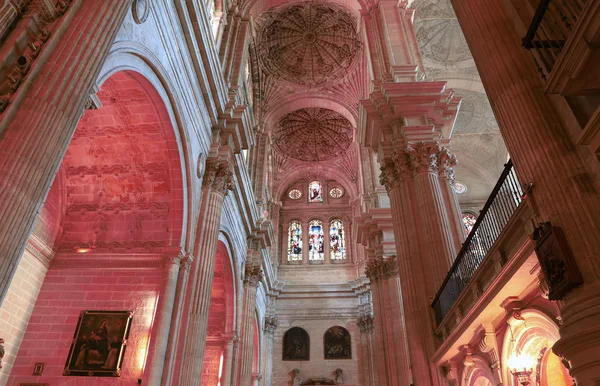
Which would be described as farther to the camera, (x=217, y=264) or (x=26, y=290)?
(x=217, y=264)

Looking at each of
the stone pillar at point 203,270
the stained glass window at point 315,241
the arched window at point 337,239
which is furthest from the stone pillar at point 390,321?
the stained glass window at point 315,241

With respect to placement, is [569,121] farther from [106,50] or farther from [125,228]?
[125,228]

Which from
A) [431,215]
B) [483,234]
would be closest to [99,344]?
[431,215]

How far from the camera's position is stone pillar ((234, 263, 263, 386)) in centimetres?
1572

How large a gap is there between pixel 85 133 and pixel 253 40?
44.4ft

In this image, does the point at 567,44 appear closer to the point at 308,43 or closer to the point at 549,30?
the point at 549,30

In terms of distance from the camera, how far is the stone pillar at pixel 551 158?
349 centimetres

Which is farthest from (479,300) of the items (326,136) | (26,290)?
(326,136)

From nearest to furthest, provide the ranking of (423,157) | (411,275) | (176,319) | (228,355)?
(176,319) → (411,275) → (423,157) → (228,355)

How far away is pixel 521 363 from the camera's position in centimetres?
567

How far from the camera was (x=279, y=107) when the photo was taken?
23734 millimetres

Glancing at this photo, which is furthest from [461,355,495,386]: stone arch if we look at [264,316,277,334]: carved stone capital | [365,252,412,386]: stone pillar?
[264,316,277,334]: carved stone capital

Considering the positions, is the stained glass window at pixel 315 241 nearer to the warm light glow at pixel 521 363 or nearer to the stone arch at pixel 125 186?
the stone arch at pixel 125 186

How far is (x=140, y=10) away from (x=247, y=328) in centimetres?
1220
